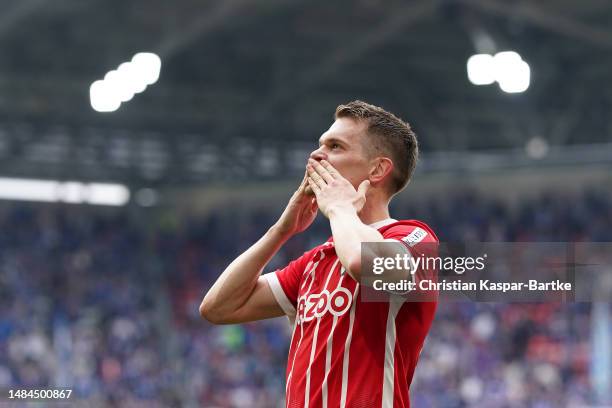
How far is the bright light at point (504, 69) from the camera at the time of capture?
1741 cm

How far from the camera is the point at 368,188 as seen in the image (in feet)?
12.2

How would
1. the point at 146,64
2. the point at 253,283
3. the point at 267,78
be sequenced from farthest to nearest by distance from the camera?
the point at 267,78, the point at 146,64, the point at 253,283

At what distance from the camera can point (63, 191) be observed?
27.2 m

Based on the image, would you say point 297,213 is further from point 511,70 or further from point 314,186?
point 511,70

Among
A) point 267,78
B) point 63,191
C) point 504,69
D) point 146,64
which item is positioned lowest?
point 504,69

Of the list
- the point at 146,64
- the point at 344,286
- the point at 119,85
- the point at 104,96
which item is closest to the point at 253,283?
the point at 344,286

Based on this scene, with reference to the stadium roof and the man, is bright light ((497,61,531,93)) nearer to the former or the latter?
the stadium roof

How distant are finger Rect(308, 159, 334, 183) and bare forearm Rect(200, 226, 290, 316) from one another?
1.17 feet

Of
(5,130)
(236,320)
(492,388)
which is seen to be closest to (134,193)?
(5,130)

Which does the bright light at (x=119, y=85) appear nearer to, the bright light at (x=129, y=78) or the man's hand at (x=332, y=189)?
the bright light at (x=129, y=78)

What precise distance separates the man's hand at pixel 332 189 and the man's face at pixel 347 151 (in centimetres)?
4

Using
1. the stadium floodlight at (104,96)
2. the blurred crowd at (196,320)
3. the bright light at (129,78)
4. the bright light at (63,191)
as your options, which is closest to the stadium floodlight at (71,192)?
the bright light at (63,191)

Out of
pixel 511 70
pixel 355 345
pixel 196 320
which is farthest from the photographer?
pixel 196 320

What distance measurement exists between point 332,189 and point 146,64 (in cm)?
1607
